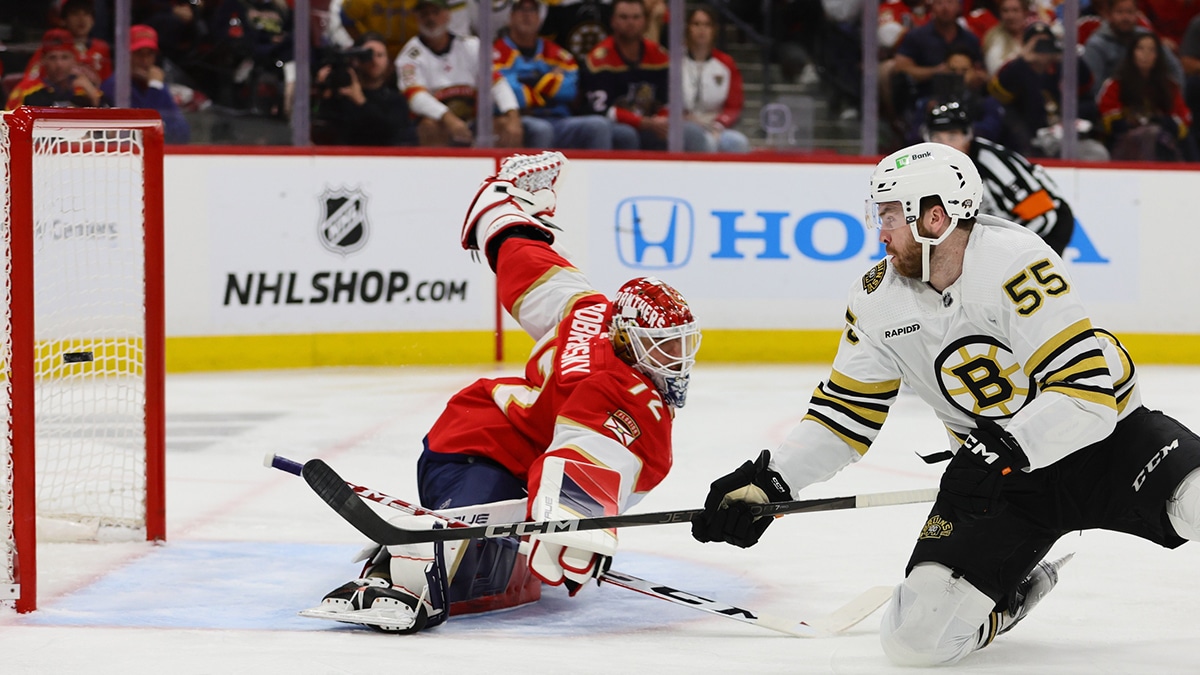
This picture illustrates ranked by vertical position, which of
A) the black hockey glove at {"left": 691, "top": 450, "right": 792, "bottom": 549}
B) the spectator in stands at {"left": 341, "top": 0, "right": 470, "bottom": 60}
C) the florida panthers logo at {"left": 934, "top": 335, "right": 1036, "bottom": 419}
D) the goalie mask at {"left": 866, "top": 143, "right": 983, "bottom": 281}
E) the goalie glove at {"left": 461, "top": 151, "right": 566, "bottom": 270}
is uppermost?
the spectator in stands at {"left": 341, "top": 0, "right": 470, "bottom": 60}

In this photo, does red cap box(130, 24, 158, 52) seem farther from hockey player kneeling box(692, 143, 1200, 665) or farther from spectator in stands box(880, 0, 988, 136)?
hockey player kneeling box(692, 143, 1200, 665)

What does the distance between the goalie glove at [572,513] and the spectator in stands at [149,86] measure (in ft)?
14.4

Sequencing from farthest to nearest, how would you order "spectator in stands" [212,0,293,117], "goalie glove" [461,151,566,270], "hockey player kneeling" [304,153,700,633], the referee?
"spectator in stands" [212,0,293,117] < the referee < "goalie glove" [461,151,566,270] < "hockey player kneeling" [304,153,700,633]

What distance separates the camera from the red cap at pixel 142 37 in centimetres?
655

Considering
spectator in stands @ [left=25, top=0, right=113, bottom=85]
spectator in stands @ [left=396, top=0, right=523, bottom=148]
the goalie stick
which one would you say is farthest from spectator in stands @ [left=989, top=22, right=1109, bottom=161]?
the goalie stick

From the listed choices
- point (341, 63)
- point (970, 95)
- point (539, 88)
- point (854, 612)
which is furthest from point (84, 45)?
point (854, 612)

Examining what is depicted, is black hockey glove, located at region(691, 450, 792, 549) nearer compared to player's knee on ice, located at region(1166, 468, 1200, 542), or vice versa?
player's knee on ice, located at region(1166, 468, 1200, 542)

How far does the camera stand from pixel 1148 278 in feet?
23.1

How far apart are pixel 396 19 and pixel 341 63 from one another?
13.1 inches

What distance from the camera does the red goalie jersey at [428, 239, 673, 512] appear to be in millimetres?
2768

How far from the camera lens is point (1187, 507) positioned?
96.1 inches

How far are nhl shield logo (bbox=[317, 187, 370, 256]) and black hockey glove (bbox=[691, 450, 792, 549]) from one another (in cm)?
438

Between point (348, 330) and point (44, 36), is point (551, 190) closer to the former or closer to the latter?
point (348, 330)

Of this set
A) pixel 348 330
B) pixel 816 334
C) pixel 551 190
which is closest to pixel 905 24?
pixel 816 334
